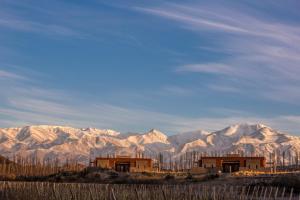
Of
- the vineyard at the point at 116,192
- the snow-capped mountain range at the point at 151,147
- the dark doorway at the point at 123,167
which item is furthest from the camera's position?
the snow-capped mountain range at the point at 151,147

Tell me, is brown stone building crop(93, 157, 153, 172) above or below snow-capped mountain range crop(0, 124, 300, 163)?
below

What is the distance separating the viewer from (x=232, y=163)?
62094mm

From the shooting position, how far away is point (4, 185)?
104ft

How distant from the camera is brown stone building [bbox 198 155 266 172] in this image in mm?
60719

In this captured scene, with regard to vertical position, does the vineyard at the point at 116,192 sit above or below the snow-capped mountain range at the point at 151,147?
below

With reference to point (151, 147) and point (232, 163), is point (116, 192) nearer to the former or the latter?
point (232, 163)

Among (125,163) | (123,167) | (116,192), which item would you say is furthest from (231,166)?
(116,192)

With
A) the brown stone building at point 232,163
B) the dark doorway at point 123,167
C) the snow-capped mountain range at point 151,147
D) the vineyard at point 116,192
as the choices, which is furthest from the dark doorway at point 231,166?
the snow-capped mountain range at point 151,147

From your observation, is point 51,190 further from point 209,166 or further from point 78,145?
point 78,145

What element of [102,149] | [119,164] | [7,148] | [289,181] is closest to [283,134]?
[102,149]

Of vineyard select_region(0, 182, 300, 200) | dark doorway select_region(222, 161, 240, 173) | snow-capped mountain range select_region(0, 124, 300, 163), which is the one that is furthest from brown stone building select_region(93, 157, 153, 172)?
snow-capped mountain range select_region(0, 124, 300, 163)

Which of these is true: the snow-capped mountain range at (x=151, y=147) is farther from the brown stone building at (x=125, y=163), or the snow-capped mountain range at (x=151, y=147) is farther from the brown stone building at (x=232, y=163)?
the brown stone building at (x=232, y=163)

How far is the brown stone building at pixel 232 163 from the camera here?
60719 mm

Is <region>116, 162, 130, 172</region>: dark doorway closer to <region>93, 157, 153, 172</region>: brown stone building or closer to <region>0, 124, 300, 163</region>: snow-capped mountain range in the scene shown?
<region>93, 157, 153, 172</region>: brown stone building
